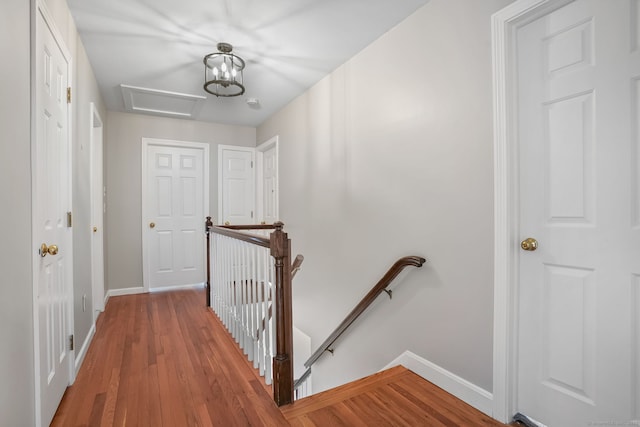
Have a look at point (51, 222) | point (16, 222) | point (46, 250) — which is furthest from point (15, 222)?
point (51, 222)

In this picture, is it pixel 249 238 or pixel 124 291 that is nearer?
pixel 249 238

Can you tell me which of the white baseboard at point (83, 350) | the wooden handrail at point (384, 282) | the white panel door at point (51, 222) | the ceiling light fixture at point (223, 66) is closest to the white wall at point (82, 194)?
the white baseboard at point (83, 350)

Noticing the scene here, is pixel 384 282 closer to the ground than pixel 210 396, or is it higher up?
higher up

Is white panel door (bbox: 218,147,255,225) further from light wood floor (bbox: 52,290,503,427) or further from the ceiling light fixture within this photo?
light wood floor (bbox: 52,290,503,427)

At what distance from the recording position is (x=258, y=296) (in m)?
2.27

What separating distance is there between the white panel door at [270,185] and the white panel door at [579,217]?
3.35 metres

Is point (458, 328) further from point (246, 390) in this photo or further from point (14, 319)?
point (14, 319)

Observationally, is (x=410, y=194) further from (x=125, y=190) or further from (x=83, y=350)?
(x=125, y=190)

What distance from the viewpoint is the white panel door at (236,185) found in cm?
486

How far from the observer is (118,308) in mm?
3635

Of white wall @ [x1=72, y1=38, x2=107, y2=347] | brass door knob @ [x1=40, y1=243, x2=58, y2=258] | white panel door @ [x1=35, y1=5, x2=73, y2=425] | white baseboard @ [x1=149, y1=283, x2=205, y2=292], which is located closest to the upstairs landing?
white panel door @ [x1=35, y1=5, x2=73, y2=425]

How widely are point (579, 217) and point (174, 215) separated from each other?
4.59m

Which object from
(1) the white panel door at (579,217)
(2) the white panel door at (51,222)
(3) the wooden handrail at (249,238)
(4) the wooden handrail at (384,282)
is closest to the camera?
(1) the white panel door at (579,217)

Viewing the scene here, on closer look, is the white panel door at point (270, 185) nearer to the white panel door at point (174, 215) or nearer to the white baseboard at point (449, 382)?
the white panel door at point (174, 215)
